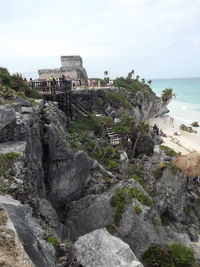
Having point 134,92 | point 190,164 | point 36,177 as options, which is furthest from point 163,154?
point 134,92

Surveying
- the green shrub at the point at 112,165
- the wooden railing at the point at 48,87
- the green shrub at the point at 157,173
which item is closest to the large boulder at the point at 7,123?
the green shrub at the point at 112,165

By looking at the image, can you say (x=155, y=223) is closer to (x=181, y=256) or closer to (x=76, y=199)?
(x=181, y=256)

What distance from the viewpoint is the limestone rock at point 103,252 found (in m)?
8.06

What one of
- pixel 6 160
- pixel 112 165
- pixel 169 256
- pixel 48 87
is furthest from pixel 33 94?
pixel 169 256

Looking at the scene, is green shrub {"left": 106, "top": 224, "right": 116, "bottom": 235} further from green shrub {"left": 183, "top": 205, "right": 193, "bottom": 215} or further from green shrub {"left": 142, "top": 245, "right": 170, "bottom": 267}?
green shrub {"left": 183, "top": 205, "right": 193, "bottom": 215}

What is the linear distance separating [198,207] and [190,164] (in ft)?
11.3

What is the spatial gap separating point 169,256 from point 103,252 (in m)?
5.06

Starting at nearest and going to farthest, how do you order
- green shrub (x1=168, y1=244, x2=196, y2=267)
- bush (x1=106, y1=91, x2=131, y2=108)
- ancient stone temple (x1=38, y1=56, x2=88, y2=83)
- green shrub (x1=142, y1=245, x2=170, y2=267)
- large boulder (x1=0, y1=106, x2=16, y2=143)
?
large boulder (x1=0, y1=106, x2=16, y2=143)
green shrub (x1=168, y1=244, x2=196, y2=267)
green shrub (x1=142, y1=245, x2=170, y2=267)
bush (x1=106, y1=91, x2=131, y2=108)
ancient stone temple (x1=38, y1=56, x2=88, y2=83)

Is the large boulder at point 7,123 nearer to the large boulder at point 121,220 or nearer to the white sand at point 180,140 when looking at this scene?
the large boulder at point 121,220

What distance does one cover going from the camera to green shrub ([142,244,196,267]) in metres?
11.8

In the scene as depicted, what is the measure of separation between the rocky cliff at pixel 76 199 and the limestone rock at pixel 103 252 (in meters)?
0.03

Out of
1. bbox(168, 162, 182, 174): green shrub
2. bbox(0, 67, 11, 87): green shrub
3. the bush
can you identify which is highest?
bbox(0, 67, 11, 87): green shrub

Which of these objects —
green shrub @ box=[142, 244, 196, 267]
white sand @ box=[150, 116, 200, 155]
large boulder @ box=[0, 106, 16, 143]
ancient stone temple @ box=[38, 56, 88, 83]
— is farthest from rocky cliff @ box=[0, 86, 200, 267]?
ancient stone temple @ box=[38, 56, 88, 83]

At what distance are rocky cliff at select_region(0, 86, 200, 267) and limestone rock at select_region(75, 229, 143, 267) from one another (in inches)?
1.2
